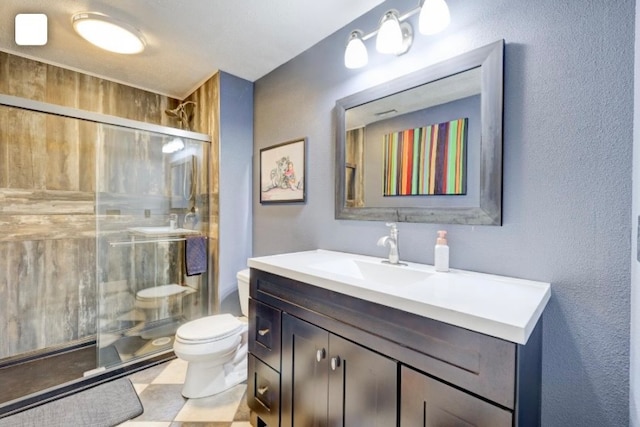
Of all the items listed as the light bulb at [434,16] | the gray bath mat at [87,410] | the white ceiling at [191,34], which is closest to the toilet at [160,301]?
the gray bath mat at [87,410]

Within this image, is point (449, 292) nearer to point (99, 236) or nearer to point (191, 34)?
point (191, 34)

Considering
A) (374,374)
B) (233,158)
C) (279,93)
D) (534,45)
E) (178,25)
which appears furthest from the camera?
(233,158)

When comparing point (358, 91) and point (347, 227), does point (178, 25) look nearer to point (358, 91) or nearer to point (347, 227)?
point (358, 91)

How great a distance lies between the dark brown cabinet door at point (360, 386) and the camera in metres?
0.86

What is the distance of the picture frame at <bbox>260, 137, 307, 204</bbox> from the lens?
1941mm

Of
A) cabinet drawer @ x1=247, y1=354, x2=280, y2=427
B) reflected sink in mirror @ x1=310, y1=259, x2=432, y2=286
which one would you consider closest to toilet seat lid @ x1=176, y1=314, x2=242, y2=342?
cabinet drawer @ x1=247, y1=354, x2=280, y2=427

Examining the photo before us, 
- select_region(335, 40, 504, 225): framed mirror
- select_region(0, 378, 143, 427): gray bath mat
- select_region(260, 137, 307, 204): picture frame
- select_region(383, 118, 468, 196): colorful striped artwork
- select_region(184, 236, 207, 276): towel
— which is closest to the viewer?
select_region(335, 40, 504, 225): framed mirror

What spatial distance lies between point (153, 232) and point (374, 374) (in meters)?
2.14

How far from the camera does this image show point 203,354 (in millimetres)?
1581

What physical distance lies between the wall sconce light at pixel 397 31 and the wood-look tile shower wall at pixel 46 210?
2.01 metres

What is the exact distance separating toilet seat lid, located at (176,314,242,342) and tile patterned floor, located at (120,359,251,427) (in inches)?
14.2

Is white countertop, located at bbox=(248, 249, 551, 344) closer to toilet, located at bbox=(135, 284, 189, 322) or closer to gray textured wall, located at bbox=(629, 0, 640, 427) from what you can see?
gray textured wall, located at bbox=(629, 0, 640, 427)

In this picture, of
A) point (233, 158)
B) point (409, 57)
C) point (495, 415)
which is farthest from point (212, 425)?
point (409, 57)

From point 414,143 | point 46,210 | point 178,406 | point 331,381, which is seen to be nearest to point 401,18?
point 414,143
